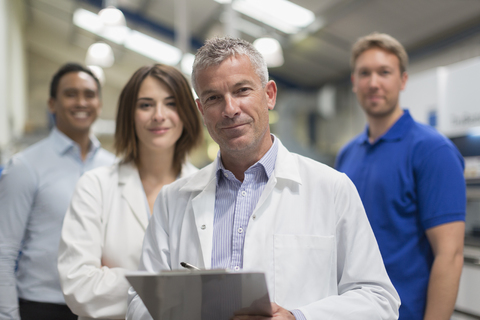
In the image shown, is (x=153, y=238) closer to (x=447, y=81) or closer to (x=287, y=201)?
(x=287, y=201)

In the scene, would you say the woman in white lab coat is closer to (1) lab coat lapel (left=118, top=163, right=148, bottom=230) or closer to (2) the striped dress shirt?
(1) lab coat lapel (left=118, top=163, right=148, bottom=230)

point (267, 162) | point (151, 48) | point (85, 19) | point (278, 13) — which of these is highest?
point (85, 19)

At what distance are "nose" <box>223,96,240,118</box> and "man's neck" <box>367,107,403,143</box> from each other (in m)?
1.23

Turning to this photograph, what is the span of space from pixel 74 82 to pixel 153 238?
4.43 feet

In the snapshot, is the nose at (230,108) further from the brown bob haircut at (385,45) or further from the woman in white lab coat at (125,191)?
the brown bob haircut at (385,45)

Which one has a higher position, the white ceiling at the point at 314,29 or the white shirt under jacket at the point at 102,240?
the white ceiling at the point at 314,29

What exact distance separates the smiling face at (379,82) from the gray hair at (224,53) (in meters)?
1.04

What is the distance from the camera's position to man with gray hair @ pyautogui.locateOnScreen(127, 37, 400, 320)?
4.65 feet

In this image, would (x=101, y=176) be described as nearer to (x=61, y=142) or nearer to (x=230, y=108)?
(x=61, y=142)

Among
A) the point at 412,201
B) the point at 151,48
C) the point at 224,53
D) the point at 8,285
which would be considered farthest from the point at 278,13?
the point at 8,285

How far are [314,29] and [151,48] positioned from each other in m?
5.15

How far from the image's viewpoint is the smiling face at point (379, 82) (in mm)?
2363

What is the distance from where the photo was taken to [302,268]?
1.43m

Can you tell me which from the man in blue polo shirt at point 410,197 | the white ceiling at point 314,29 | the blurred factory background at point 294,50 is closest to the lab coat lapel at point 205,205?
the blurred factory background at point 294,50
